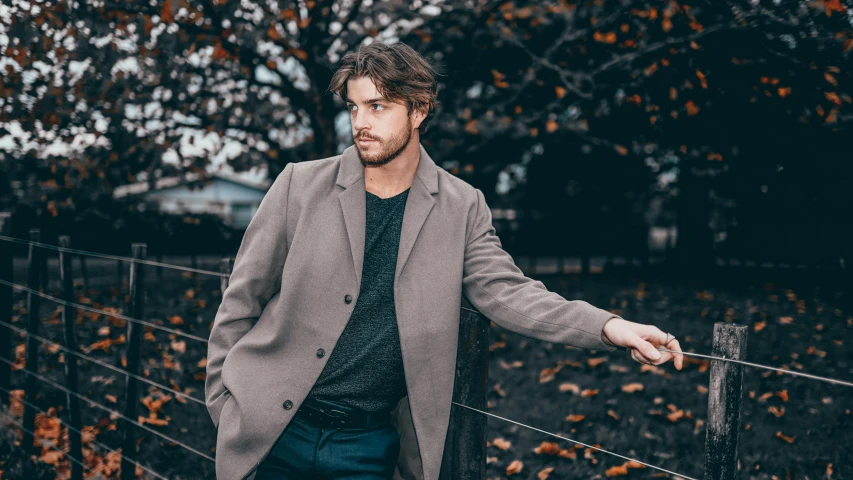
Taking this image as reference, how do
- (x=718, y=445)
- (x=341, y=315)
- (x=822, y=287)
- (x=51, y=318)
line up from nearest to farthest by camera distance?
(x=718, y=445) < (x=341, y=315) < (x=51, y=318) < (x=822, y=287)

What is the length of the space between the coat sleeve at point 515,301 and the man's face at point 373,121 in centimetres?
37

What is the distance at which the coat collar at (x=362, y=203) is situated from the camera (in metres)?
2.03

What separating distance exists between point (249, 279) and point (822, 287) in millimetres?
15446

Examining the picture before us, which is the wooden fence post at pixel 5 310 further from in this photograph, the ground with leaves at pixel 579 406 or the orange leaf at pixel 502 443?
the orange leaf at pixel 502 443

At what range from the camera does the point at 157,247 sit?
16703 mm

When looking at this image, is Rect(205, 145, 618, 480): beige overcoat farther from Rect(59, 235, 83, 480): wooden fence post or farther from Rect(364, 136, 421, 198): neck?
Rect(59, 235, 83, 480): wooden fence post

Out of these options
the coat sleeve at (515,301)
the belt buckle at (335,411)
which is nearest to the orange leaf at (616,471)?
the coat sleeve at (515,301)

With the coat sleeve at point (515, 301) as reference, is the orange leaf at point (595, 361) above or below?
below

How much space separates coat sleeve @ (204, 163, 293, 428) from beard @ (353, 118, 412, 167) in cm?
28

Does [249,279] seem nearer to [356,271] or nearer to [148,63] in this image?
[356,271]

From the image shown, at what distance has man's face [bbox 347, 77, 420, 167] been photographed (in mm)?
2023

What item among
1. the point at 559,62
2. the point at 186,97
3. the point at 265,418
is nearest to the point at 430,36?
the point at 559,62

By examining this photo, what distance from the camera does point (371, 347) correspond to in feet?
6.67

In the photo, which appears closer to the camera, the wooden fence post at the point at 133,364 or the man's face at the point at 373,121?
the man's face at the point at 373,121
